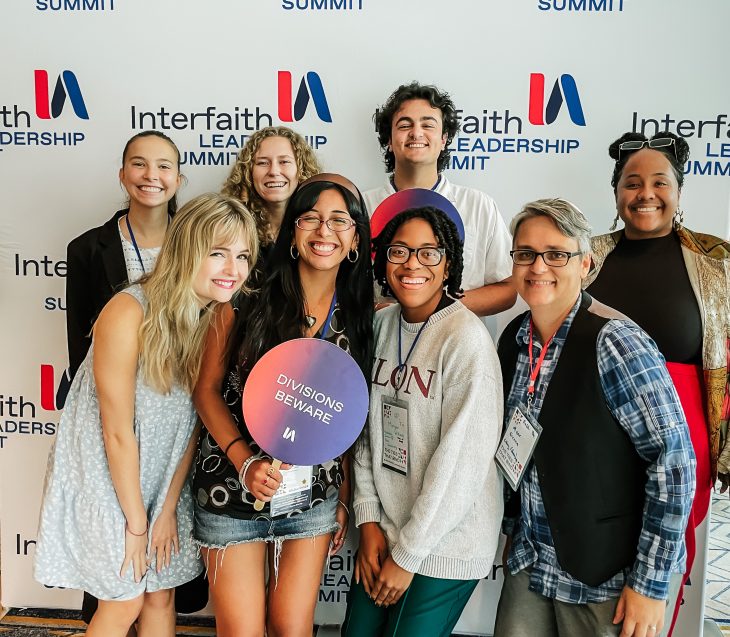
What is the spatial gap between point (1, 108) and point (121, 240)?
33.6 inches

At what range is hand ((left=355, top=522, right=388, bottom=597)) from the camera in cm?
165

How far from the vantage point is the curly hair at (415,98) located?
2195 mm

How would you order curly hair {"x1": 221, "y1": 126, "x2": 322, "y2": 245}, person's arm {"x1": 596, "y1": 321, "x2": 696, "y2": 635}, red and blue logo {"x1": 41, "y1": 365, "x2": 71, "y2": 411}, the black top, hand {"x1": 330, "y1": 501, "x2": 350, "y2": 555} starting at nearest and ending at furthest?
person's arm {"x1": 596, "y1": 321, "x2": 696, "y2": 635}, hand {"x1": 330, "y1": 501, "x2": 350, "y2": 555}, the black top, curly hair {"x1": 221, "y1": 126, "x2": 322, "y2": 245}, red and blue logo {"x1": 41, "y1": 365, "x2": 71, "y2": 411}

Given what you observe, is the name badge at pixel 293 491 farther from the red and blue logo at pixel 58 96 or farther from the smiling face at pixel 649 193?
the red and blue logo at pixel 58 96

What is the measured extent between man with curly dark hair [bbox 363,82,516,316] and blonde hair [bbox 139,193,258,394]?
803 millimetres

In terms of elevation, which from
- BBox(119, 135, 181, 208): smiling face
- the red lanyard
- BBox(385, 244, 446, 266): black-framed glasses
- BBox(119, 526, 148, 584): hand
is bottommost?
BBox(119, 526, 148, 584): hand

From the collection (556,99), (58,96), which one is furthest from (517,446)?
(58,96)

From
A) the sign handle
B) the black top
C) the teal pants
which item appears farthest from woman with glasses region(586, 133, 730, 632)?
the sign handle

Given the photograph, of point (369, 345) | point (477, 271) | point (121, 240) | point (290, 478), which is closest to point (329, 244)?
point (369, 345)

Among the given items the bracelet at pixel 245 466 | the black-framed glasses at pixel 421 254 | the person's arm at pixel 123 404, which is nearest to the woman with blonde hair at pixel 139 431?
the person's arm at pixel 123 404

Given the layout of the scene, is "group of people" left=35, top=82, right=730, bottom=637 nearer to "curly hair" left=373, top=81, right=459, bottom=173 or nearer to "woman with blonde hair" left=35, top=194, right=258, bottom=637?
"woman with blonde hair" left=35, top=194, right=258, bottom=637

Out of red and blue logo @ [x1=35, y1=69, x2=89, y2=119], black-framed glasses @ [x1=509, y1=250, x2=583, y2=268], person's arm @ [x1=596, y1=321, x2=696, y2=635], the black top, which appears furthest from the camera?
red and blue logo @ [x1=35, y1=69, x2=89, y2=119]

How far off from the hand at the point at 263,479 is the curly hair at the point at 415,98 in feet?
4.35

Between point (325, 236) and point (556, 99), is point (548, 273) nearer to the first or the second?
point (325, 236)
